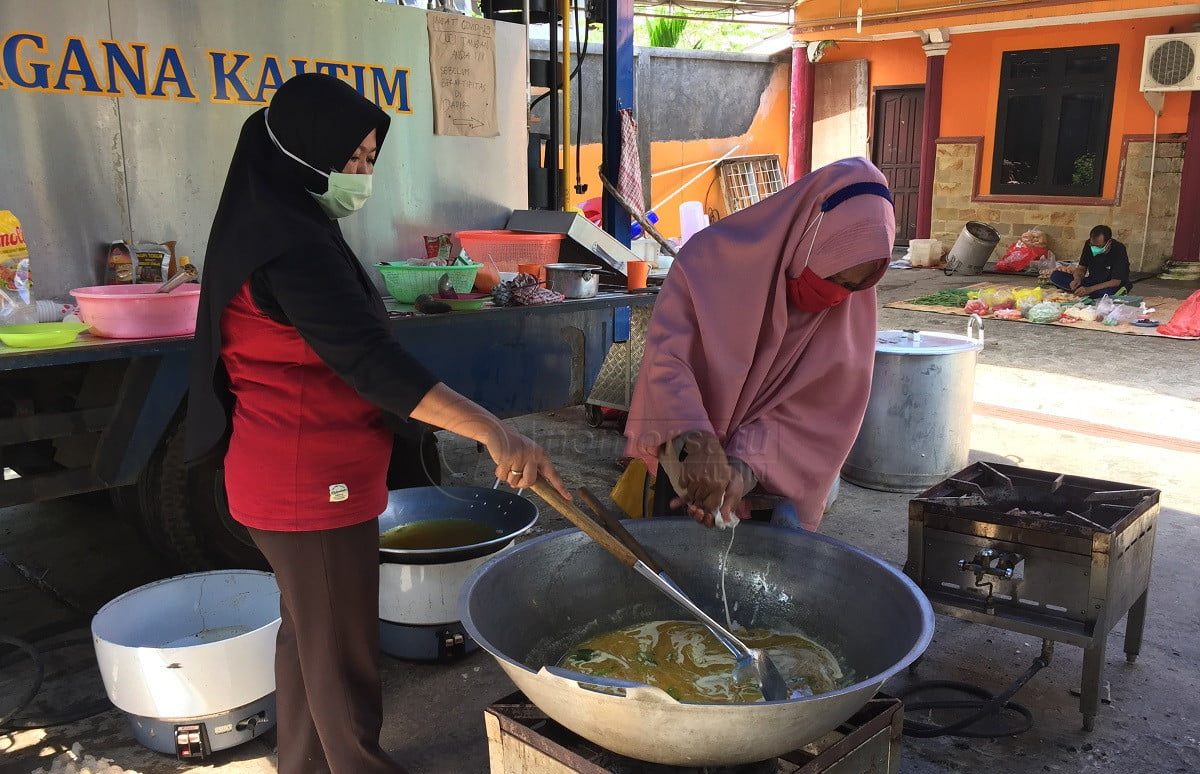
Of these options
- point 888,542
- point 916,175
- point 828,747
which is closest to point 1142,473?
point 888,542

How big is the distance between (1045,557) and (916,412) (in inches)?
80.2

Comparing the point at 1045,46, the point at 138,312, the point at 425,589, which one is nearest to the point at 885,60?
the point at 1045,46

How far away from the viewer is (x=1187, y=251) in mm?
11812

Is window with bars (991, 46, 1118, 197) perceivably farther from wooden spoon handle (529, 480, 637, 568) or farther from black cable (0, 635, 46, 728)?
black cable (0, 635, 46, 728)

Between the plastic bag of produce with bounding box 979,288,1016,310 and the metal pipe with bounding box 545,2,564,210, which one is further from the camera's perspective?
the plastic bag of produce with bounding box 979,288,1016,310

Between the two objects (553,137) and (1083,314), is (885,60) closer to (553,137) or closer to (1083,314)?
(1083,314)

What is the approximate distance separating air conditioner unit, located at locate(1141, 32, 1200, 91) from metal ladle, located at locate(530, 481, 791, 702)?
39.4 ft

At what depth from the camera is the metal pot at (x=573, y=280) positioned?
4.26 m

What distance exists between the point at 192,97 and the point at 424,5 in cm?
130

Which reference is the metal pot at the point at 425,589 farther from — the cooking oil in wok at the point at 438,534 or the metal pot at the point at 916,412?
the metal pot at the point at 916,412

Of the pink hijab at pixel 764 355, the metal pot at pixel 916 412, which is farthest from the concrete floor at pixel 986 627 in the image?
the pink hijab at pixel 764 355

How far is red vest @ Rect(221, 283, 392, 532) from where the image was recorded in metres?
1.99

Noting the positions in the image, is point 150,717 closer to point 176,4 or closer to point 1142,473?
point 176,4

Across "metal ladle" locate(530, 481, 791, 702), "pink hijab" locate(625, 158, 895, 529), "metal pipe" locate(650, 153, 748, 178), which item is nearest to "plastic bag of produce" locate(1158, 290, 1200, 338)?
"metal pipe" locate(650, 153, 748, 178)
